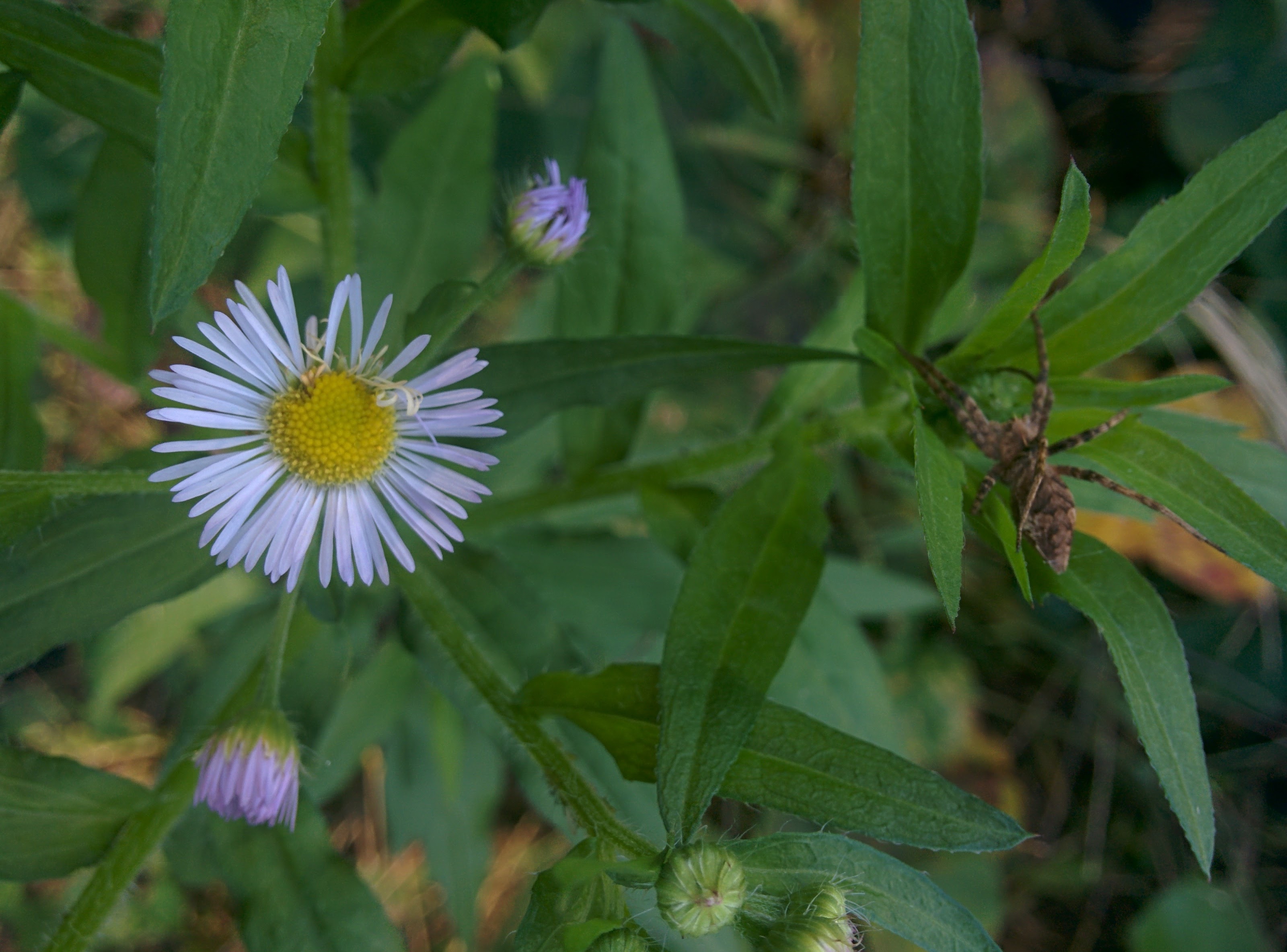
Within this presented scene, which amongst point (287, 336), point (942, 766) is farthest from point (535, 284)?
point (942, 766)

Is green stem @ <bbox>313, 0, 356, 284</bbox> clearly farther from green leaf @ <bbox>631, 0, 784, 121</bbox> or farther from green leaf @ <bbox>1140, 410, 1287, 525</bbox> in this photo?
green leaf @ <bbox>1140, 410, 1287, 525</bbox>

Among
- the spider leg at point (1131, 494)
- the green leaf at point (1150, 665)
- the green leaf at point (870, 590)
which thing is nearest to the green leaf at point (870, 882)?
the green leaf at point (1150, 665)

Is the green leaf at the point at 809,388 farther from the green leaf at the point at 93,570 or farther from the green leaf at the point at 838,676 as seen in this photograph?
the green leaf at the point at 93,570

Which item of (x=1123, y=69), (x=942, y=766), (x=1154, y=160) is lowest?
(x=942, y=766)

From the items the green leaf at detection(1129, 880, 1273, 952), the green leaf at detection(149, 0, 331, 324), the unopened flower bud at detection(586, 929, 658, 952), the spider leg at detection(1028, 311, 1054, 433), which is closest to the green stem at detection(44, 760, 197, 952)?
the unopened flower bud at detection(586, 929, 658, 952)

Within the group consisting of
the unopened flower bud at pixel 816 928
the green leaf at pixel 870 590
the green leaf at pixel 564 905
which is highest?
the green leaf at pixel 870 590

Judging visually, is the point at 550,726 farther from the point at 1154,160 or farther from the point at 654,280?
the point at 1154,160
